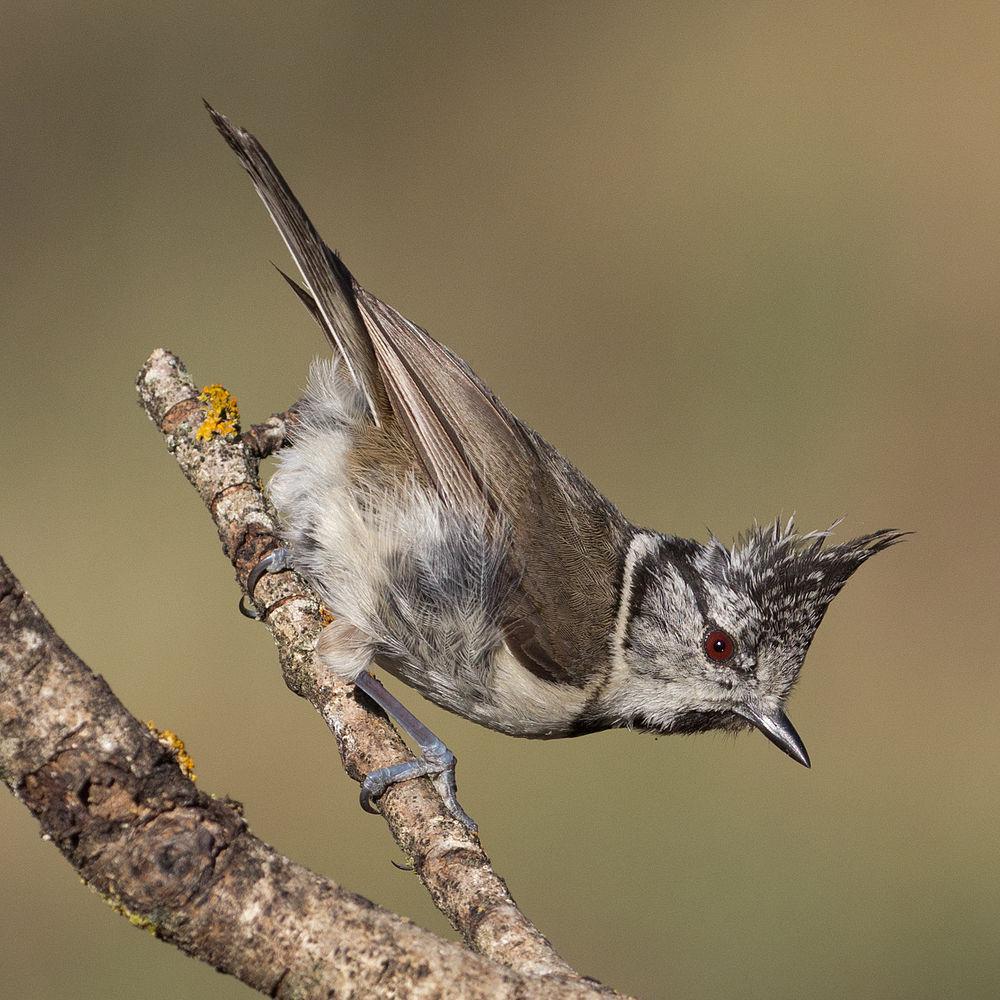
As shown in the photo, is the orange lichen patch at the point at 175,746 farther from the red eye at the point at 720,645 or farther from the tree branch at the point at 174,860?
the red eye at the point at 720,645

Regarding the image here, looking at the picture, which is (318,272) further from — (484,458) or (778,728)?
(778,728)

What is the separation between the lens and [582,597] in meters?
2.96

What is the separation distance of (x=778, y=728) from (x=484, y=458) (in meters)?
1.04

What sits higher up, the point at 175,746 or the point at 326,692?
the point at 326,692

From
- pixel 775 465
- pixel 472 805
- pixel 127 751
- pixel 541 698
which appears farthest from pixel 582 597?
pixel 775 465

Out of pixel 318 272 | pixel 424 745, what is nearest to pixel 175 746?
pixel 424 745

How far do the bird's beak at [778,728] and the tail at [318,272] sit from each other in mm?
1252

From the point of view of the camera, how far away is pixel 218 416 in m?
2.97

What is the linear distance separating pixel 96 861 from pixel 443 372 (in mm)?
2043

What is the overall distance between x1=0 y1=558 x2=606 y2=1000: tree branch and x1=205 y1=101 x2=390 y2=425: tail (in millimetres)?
1736

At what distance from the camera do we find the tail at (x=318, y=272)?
2.76 meters

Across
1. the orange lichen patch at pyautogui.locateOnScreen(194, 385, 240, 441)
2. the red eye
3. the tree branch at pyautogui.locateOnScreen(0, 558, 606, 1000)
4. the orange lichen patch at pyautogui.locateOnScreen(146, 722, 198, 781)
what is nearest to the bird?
the red eye

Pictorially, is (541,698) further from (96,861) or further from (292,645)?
(96,861)

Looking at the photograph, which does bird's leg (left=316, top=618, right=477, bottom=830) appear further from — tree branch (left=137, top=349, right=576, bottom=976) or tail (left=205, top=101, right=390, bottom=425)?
tail (left=205, top=101, right=390, bottom=425)
